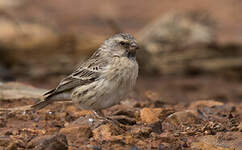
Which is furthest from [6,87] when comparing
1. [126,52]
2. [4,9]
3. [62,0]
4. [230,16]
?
[62,0]

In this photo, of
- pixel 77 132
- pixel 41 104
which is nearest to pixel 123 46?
pixel 41 104

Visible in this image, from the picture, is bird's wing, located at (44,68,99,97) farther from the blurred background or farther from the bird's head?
the blurred background

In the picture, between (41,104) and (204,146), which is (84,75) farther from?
(204,146)

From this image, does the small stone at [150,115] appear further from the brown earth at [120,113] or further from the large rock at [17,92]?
the large rock at [17,92]

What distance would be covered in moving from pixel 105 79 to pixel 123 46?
76 centimetres

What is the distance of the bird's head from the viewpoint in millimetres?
8648

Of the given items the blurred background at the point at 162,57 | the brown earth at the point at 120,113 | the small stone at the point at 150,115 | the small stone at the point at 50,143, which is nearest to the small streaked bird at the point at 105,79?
the brown earth at the point at 120,113

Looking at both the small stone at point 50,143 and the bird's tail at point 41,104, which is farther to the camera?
the bird's tail at point 41,104

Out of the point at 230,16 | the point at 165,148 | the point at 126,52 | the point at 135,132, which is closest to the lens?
the point at 165,148

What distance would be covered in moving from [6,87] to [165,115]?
12.8ft

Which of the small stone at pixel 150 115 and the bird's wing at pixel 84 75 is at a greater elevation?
the bird's wing at pixel 84 75

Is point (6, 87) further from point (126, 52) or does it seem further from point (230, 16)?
point (230, 16)

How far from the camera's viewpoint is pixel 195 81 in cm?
1603

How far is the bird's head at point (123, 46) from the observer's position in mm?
8648
